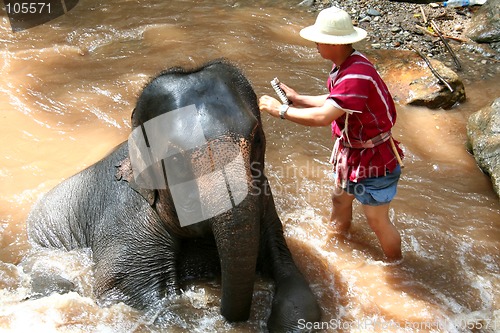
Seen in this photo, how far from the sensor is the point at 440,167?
4.87 meters

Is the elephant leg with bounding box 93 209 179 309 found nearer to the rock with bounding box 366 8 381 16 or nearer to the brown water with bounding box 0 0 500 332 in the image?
the brown water with bounding box 0 0 500 332

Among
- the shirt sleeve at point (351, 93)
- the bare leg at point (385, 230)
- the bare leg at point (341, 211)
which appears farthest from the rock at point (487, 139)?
the shirt sleeve at point (351, 93)

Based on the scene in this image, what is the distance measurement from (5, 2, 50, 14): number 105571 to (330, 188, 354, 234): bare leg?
18.9ft

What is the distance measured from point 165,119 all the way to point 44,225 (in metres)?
1.78

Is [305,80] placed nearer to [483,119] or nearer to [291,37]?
[291,37]

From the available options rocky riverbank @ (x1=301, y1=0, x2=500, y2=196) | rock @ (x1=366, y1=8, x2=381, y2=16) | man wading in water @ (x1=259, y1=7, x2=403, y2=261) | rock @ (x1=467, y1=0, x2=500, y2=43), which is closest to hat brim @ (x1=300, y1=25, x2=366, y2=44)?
man wading in water @ (x1=259, y1=7, x2=403, y2=261)

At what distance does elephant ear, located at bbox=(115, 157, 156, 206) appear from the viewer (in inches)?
128

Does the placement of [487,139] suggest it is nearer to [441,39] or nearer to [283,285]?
[441,39]

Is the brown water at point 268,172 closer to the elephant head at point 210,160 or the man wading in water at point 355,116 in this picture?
the man wading in water at point 355,116

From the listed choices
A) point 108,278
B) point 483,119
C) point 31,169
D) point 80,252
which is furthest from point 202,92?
point 483,119

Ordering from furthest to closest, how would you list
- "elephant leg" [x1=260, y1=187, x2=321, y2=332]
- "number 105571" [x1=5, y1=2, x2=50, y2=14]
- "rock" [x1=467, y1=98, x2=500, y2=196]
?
"number 105571" [x1=5, y1=2, x2=50, y2=14] → "rock" [x1=467, y1=98, x2=500, y2=196] → "elephant leg" [x1=260, y1=187, x2=321, y2=332]

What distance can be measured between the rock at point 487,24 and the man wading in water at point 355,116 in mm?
4263

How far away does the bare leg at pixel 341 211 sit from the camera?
13.0 ft

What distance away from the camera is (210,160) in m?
2.56
